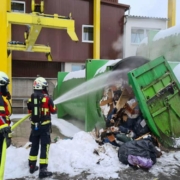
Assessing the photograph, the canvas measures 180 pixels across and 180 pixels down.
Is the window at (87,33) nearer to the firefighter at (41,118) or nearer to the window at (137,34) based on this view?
the window at (137,34)

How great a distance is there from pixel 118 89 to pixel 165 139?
4.78ft

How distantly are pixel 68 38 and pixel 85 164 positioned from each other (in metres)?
12.5

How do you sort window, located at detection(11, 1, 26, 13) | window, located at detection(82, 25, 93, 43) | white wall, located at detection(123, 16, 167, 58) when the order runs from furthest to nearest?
1. white wall, located at detection(123, 16, 167, 58)
2. window, located at detection(82, 25, 93, 43)
3. window, located at detection(11, 1, 26, 13)

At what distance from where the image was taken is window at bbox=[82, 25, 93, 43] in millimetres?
16289

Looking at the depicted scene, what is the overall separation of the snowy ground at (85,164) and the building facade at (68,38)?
1109 cm

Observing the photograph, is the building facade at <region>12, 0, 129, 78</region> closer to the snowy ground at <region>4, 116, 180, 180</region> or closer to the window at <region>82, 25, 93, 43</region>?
the window at <region>82, 25, 93, 43</region>

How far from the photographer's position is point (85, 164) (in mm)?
4121

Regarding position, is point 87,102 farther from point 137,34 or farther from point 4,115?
point 137,34

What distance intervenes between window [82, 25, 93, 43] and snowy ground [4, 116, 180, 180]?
477 inches

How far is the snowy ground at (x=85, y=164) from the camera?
378 centimetres

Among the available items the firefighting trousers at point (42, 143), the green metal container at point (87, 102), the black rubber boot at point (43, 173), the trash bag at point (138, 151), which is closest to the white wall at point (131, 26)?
the green metal container at point (87, 102)

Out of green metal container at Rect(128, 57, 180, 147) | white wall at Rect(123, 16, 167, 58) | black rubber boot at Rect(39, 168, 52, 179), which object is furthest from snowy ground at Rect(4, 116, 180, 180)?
white wall at Rect(123, 16, 167, 58)

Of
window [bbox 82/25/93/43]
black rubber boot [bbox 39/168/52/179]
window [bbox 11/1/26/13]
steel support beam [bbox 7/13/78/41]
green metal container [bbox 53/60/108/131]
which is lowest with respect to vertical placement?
black rubber boot [bbox 39/168/52/179]

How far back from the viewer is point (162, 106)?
15.7 ft
